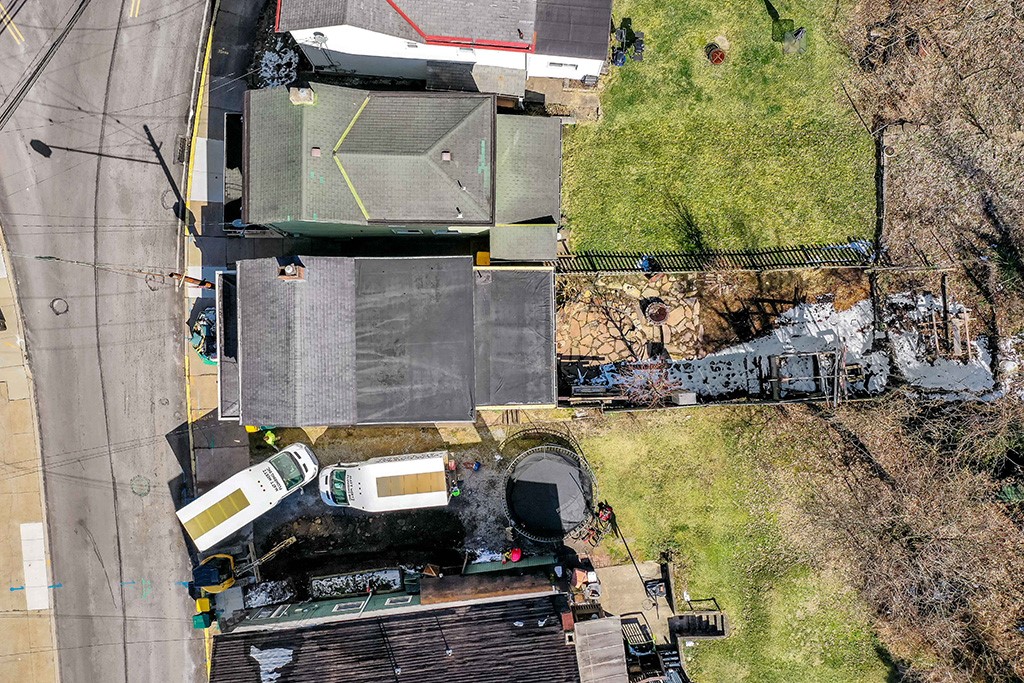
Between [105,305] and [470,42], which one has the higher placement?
[470,42]

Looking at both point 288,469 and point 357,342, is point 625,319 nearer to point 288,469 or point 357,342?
point 357,342

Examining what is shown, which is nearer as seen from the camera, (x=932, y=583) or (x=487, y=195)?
(x=487, y=195)

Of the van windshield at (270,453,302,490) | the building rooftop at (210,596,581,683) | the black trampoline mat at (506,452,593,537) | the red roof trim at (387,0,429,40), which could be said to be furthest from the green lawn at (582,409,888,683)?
the red roof trim at (387,0,429,40)

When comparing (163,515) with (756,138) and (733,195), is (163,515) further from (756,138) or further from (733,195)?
(756,138)

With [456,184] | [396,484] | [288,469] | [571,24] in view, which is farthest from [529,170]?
[288,469]

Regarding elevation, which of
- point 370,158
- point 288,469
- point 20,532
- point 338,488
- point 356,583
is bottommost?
point 356,583

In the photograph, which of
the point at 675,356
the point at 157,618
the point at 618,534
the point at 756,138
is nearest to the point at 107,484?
the point at 157,618
